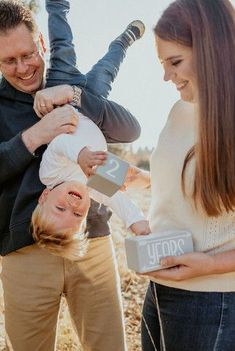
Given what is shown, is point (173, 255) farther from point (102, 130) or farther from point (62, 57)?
point (62, 57)

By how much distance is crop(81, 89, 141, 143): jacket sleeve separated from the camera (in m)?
2.21

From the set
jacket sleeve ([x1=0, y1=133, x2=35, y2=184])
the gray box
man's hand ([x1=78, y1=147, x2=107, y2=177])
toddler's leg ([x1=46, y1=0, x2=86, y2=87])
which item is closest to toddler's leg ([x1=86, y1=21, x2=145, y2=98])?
toddler's leg ([x1=46, y1=0, x2=86, y2=87])

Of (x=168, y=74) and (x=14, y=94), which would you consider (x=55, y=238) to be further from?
(x=168, y=74)

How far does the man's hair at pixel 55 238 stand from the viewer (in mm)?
2119

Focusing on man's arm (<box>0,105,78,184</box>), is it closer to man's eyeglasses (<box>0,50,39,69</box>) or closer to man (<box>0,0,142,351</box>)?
man (<box>0,0,142,351</box>)

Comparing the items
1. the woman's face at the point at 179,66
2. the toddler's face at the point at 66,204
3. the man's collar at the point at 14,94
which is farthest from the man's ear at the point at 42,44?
the woman's face at the point at 179,66

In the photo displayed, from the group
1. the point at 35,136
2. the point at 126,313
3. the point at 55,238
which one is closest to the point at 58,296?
the point at 55,238

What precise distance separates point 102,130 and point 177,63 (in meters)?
0.77

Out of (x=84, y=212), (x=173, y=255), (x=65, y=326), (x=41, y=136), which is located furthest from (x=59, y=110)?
(x=65, y=326)

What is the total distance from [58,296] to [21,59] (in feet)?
3.54

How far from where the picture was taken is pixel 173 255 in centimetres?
161

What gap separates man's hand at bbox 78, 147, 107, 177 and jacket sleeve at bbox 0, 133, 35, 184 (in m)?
0.29

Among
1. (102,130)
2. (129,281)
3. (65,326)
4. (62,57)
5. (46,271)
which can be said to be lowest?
(129,281)

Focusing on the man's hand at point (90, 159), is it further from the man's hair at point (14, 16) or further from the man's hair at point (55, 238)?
the man's hair at point (14, 16)
